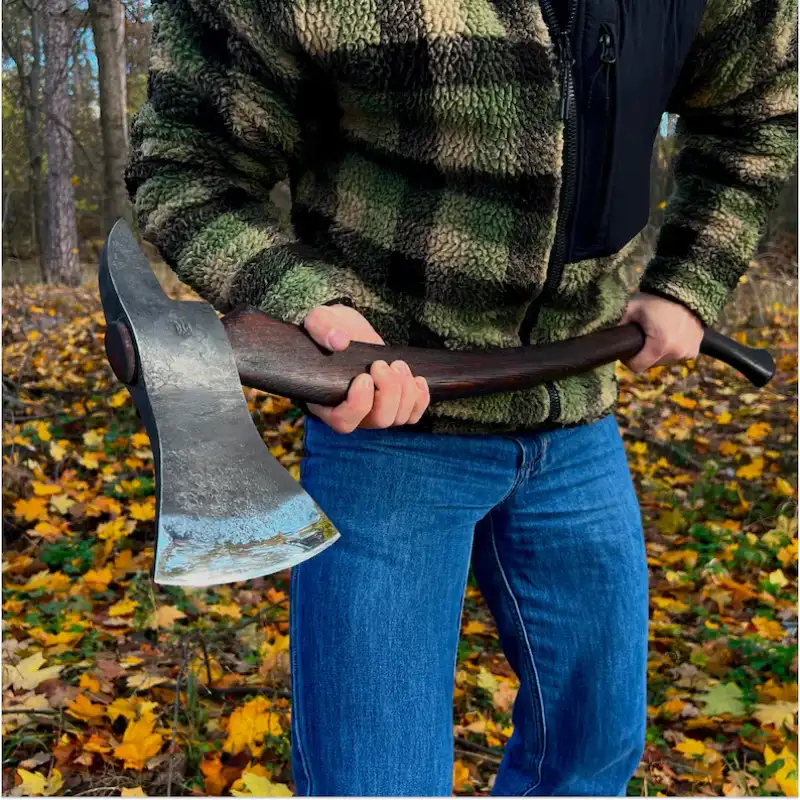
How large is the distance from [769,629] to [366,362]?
104 inches

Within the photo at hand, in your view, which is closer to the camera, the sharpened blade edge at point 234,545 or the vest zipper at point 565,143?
the sharpened blade edge at point 234,545

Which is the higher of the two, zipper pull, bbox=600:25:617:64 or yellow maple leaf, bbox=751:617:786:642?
zipper pull, bbox=600:25:617:64

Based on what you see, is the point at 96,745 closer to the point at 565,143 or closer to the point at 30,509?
the point at 30,509

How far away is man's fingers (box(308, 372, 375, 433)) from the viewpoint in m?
1.24

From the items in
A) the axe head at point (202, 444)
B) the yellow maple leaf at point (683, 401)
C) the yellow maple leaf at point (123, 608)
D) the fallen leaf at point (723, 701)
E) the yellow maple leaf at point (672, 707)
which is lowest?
the yellow maple leaf at point (672, 707)

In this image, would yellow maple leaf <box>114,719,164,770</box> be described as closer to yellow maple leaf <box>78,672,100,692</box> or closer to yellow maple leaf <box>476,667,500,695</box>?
yellow maple leaf <box>78,672,100,692</box>

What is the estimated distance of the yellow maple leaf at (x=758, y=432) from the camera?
4.98 m

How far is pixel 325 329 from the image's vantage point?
127cm

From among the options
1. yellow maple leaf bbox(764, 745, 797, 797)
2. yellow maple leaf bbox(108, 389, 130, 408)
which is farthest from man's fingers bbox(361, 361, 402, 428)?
yellow maple leaf bbox(108, 389, 130, 408)

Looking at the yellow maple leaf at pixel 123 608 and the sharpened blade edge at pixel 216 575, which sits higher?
the sharpened blade edge at pixel 216 575

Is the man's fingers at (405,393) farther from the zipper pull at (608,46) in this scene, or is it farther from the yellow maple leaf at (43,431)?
the yellow maple leaf at (43,431)

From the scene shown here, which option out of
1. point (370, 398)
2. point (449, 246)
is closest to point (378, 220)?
point (449, 246)

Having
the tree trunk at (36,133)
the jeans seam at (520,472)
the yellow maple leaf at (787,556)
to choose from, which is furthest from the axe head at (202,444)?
the tree trunk at (36,133)

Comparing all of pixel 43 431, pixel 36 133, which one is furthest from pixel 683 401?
pixel 36 133
